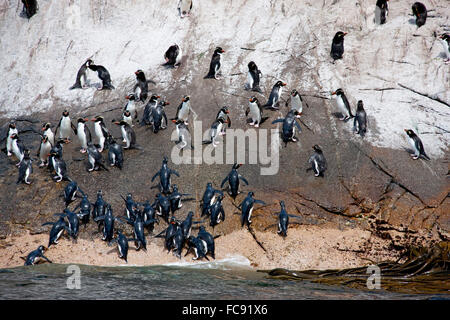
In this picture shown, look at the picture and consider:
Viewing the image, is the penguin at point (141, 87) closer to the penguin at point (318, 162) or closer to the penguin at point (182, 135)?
the penguin at point (182, 135)

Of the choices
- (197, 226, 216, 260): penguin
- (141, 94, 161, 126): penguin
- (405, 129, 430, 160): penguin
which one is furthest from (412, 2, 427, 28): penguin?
(197, 226, 216, 260): penguin

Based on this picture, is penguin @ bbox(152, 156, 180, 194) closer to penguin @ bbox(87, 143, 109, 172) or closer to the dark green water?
penguin @ bbox(87, 143, 109, 172)

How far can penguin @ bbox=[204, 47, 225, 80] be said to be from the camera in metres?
17.7

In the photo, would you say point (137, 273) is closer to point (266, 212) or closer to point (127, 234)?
point (127, 234)

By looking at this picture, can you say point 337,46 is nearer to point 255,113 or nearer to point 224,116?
point 255,113

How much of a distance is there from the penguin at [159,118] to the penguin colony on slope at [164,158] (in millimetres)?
27

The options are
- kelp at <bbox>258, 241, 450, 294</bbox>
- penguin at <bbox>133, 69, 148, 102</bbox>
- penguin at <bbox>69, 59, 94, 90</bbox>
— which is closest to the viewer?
kelp at <bbox>258, 241, 450, 294</bbox>

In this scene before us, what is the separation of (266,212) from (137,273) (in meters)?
3.60

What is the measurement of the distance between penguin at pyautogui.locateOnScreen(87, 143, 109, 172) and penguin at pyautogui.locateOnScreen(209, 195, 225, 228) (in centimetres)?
331

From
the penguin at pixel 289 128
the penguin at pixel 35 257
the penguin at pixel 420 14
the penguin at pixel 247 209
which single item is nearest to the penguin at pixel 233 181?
the penguin at pixel 247 209

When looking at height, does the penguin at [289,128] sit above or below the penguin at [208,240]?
above

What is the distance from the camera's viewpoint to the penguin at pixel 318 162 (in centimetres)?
1441

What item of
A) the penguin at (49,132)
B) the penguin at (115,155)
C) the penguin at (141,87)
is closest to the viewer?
the penguin at (115,155)
